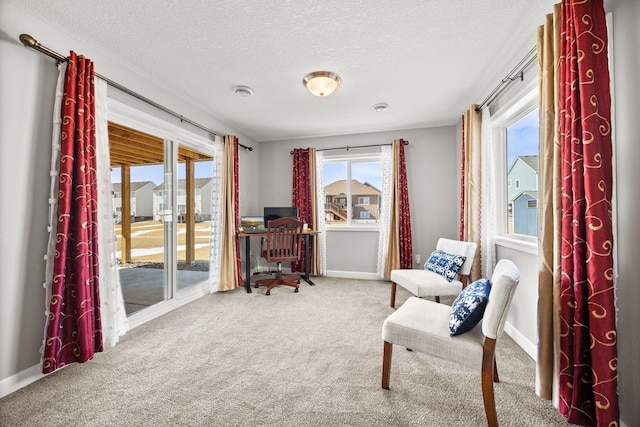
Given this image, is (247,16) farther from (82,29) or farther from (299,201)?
(299,201)

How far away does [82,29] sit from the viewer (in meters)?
1.85

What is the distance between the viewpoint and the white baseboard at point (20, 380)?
1554 millimetres

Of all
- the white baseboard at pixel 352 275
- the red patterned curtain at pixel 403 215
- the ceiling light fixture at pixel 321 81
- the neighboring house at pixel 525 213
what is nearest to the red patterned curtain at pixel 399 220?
the red patterned curtain at pixel 403 215

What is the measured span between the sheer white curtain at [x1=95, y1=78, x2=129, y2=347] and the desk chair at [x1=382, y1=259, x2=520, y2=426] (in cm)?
202

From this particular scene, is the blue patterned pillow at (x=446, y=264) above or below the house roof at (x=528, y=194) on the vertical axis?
below

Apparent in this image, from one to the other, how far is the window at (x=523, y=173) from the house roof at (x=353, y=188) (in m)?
1.90

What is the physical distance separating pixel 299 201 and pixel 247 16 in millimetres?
2914

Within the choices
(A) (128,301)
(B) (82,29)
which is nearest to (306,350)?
(A) (128,301)

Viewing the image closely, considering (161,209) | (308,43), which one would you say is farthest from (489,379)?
(161,209)

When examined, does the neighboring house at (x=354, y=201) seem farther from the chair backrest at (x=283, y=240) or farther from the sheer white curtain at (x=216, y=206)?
the sheer white curtain at (x=216, y=206)

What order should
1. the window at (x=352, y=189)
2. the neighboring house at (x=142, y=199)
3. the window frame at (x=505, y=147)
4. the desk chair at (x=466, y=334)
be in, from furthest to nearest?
the window at (x=352, y=189) → the neighboring house at (x=142, y=199) → the window frame at (x=505, y=147) → the desk chair at (x=466, y=334)

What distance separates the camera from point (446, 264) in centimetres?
271

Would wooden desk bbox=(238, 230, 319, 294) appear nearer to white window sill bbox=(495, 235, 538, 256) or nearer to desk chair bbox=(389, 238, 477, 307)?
desk chair bbox=(389, 238, 477, 307)

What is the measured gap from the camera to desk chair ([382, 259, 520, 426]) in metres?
1.27
